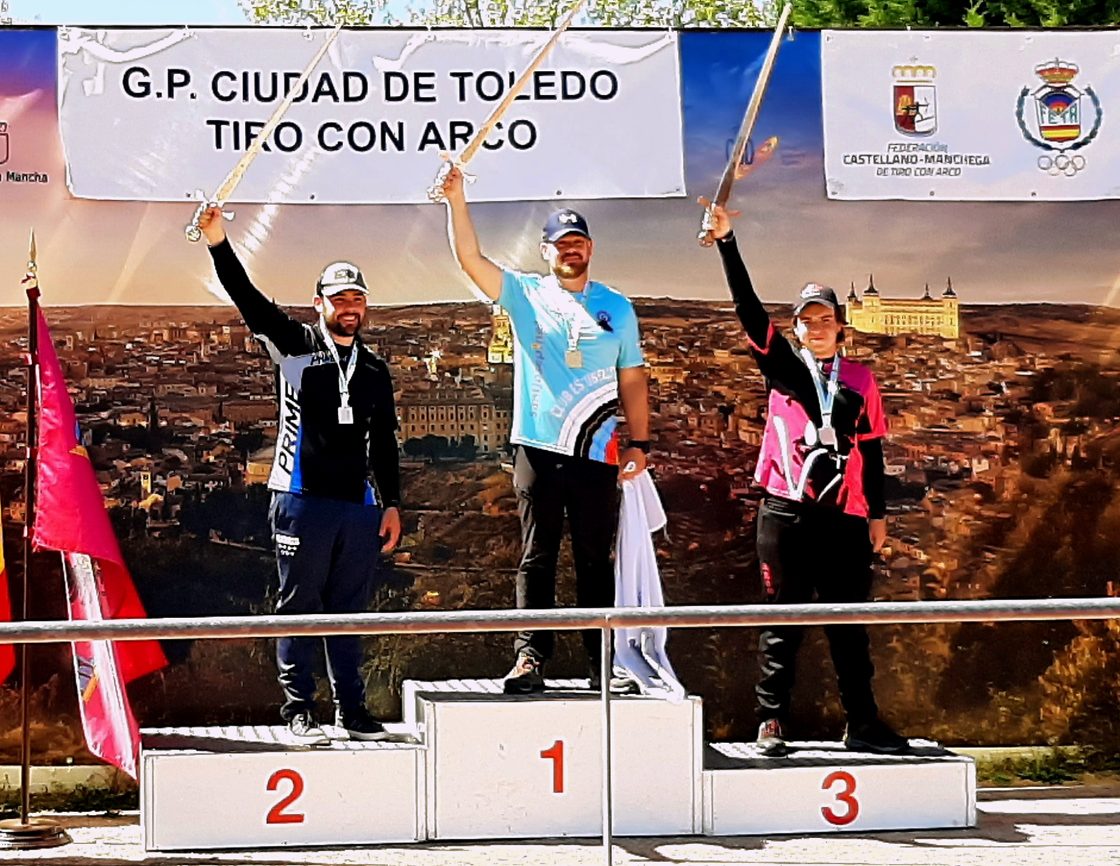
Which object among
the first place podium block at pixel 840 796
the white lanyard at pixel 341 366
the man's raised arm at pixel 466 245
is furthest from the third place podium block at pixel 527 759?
the man's raised arm at pixel 466 245

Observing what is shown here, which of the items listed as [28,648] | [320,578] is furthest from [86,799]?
[320,578]

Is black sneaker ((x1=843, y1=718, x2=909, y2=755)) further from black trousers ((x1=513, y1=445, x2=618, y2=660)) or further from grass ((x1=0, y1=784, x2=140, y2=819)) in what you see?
grass ((x1=0, y1=784, x2=140, y2=819))

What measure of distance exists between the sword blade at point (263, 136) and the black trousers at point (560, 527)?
1.37 metres

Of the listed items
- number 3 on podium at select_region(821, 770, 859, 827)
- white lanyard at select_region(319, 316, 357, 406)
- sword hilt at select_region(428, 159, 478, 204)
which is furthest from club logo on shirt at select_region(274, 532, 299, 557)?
number 3 on podium at select_region(821, 770, 859, 827)

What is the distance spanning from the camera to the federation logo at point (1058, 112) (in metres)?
7.15

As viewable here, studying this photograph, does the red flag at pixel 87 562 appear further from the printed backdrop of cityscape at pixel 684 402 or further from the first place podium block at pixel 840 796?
the first place podium block at pixel 840 796

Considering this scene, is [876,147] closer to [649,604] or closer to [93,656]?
[649,604]

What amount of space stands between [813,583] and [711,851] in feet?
3.62

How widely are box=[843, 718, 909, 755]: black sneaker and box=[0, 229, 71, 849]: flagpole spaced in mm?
2706

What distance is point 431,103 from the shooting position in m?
6.94

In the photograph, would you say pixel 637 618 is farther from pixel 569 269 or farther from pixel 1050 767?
pixel 1050 767

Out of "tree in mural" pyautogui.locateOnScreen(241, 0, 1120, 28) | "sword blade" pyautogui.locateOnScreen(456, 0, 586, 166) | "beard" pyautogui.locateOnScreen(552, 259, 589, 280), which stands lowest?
"beard" pyautogui.locateOnScreen(552, 259, 589, 280)

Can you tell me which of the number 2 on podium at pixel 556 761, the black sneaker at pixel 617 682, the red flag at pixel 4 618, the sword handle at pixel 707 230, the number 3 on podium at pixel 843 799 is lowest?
the number 3 on podium at pixel 843 799

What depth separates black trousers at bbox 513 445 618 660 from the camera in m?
6.44
